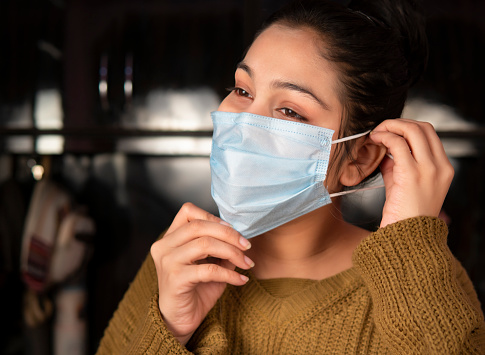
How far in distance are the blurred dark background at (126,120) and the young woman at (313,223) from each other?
745 mm

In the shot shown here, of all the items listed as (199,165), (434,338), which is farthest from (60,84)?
(434,338)

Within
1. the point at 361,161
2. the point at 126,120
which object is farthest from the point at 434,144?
the point at 126,120

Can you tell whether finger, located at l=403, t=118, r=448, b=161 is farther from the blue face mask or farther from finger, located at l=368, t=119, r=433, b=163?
the blue face mask

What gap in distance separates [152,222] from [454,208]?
1269 millimetres

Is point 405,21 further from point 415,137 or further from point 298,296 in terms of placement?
point 298,296

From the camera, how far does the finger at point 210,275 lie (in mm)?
960

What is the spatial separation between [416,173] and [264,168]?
314 mm

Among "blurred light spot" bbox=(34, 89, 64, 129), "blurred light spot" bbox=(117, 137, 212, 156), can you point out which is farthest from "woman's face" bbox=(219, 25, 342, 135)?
"blurred light spot" bbox=(34, 89, 64, 129)

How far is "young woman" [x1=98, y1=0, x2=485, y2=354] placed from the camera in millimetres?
950

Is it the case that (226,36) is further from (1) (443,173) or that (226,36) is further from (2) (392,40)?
(1) (443,173)

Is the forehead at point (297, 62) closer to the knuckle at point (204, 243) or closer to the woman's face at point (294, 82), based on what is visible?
the woman's face at point (294, 82)

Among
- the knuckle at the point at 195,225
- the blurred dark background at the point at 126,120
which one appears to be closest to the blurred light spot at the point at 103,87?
the blurred dark background at the point at 126,120

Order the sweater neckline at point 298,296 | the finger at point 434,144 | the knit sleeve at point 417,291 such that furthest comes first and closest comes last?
the sweater neckline at point 298,296 < the finger at point 434,144 < the knit sleeve at point 417,291

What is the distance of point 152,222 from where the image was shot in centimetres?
215
